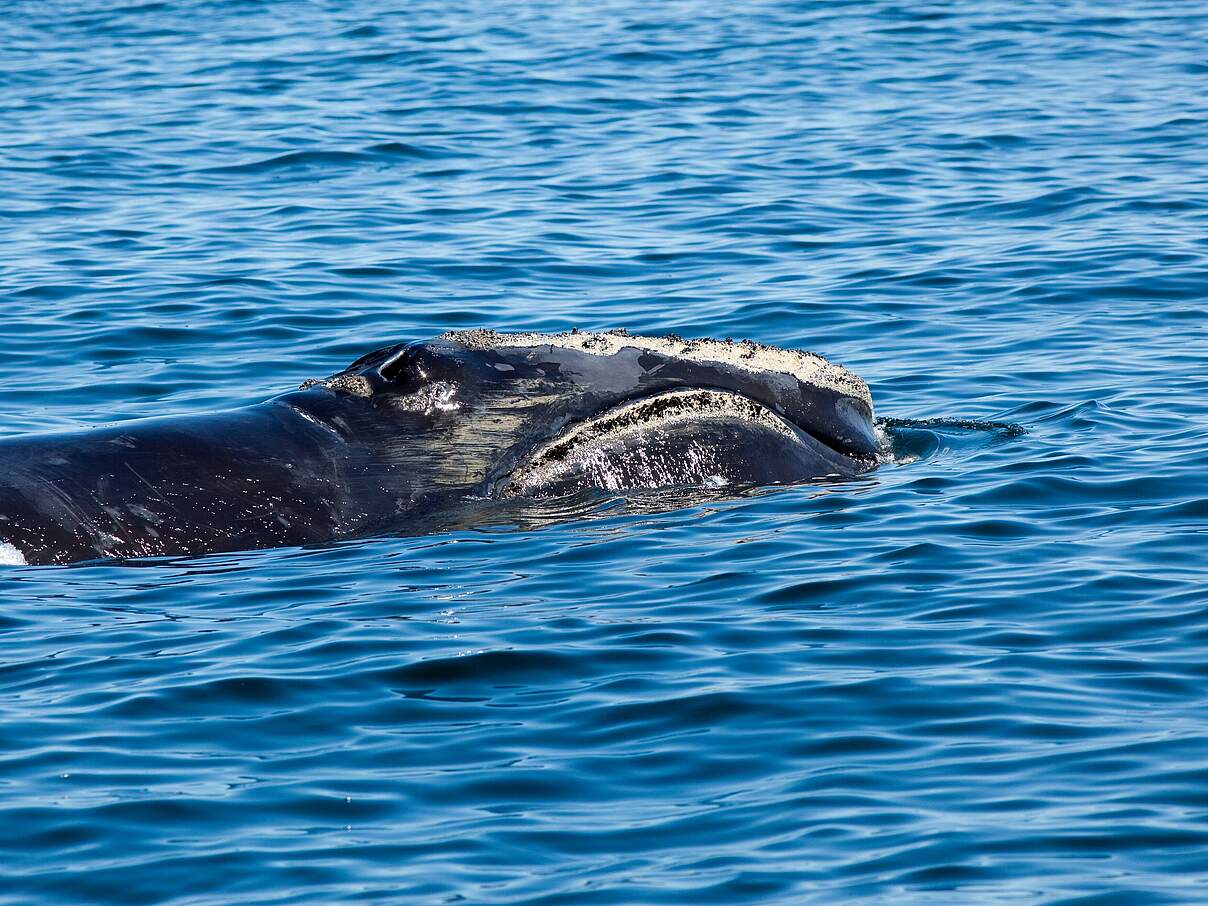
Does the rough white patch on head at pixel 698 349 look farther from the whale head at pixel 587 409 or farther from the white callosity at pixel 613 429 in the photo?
the white callosity at pixel 613 429

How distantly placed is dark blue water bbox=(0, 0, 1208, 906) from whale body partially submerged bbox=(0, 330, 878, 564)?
22cm

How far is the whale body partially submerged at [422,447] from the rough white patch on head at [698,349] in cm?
1

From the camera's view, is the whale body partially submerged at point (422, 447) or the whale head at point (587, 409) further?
the whale head at point (587, 409)

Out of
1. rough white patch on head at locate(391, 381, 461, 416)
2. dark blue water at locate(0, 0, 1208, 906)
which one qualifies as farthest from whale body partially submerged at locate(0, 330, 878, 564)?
dark blue water at locate(0, 0, 1208, 906)

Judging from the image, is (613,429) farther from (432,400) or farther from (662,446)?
(432,400)

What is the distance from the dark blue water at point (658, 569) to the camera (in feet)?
23.9

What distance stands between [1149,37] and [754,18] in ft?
24.9

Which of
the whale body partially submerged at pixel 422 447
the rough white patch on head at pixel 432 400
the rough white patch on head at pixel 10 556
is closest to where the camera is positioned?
the rough white patch on head at pixel 10 556

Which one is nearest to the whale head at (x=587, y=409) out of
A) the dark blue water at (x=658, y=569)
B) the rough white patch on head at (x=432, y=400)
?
the rough white patch on head at (x=432, y=400)

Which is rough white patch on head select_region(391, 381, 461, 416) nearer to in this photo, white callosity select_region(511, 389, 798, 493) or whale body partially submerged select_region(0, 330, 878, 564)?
whale body partially submerged select_region(0, 330, 878, 564)

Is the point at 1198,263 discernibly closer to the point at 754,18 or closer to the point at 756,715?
the point at 756,715

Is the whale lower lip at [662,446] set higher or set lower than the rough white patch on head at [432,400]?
lower

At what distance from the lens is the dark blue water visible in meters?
7.27

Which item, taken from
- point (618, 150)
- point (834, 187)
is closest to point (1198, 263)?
point (834, 187)
